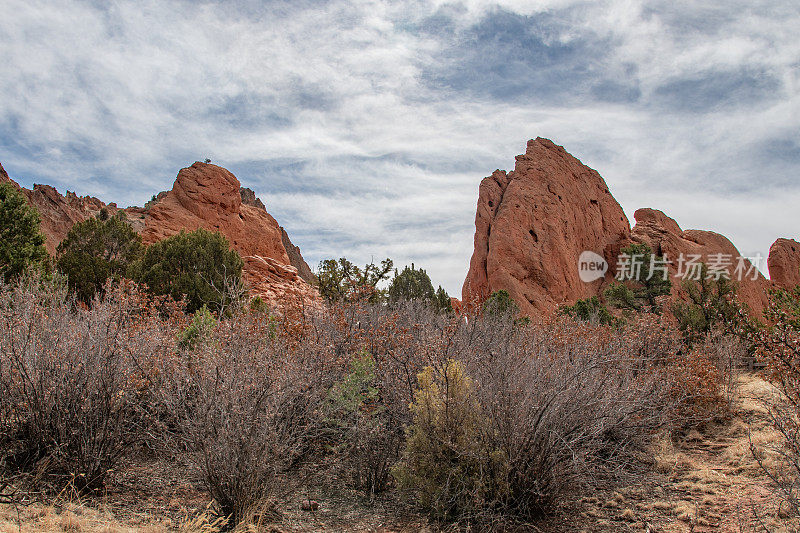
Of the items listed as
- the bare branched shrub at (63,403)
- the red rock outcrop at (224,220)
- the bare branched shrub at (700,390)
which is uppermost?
the red rock outcrop at (224,220)

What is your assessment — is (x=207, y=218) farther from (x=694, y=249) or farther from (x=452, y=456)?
(x=694, y=249)

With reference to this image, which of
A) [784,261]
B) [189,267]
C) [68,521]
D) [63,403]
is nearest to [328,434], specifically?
[63,403]

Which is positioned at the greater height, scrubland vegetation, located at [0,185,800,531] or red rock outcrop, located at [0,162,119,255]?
red rock outcrop, located at [0,162,119,255]

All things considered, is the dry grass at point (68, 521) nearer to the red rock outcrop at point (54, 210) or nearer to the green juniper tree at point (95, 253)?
the green juniper tree at point (95, 253)

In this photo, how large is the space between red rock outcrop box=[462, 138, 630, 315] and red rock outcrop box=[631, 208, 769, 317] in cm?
266

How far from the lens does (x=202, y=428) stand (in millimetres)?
4402

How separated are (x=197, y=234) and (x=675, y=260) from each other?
125 ft

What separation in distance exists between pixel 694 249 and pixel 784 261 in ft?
47.2

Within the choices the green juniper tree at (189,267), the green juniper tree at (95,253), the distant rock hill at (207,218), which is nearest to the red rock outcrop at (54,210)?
the distant rock hill at (207,218)

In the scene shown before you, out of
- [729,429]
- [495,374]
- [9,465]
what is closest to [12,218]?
[9,465]

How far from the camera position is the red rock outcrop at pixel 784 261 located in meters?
49.1

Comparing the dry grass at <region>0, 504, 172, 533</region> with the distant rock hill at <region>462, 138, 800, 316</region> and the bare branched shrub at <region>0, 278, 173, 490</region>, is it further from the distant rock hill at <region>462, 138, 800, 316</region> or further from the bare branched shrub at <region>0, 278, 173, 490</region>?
the distant rock hill at <region>462, 138, 800, 316</region>

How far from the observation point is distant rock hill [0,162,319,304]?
32.3 meters

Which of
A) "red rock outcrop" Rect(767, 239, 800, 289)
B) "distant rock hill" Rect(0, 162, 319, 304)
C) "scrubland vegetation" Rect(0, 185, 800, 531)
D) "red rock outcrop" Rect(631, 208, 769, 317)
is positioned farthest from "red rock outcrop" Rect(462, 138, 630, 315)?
"scrubland vegetation" Rect(0, 185, 800, 531)
